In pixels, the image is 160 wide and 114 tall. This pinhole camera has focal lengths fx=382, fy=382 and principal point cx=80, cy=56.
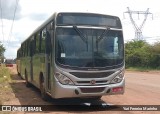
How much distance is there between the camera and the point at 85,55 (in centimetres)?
1203

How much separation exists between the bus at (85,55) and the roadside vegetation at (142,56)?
1559 inches

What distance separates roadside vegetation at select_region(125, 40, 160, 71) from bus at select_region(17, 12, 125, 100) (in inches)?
1559

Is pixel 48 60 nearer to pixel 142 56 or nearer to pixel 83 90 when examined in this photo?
pixel 83 90

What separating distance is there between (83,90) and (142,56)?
44.5 meters

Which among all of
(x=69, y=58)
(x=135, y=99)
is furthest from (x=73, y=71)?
(x=135, y=99)

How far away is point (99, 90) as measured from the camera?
12062 millimetres

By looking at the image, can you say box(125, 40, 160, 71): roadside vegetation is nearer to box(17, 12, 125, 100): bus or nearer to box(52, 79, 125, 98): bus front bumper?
box(17, 12, 125, 100): bus

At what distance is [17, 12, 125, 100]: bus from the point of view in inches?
467

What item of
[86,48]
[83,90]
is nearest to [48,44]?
[86,48]

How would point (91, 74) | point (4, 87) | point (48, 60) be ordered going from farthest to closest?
point (4, 87)
point (48, 60)
point (91, 74)

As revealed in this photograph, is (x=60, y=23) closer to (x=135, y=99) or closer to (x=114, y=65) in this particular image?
→ (x=114, y=65)

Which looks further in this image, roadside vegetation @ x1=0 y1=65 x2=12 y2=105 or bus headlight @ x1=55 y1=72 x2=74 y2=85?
roadside vegetation @ x1=0 y1=65 x2=12 y2=105

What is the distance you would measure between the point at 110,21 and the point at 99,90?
237 centimetres

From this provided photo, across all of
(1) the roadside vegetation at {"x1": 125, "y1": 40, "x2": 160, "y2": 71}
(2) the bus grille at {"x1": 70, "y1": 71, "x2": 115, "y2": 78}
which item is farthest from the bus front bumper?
(1) the roadside vegetation at {"x1": 125, "y1": 40, "x2": 160, "y2": 71}
